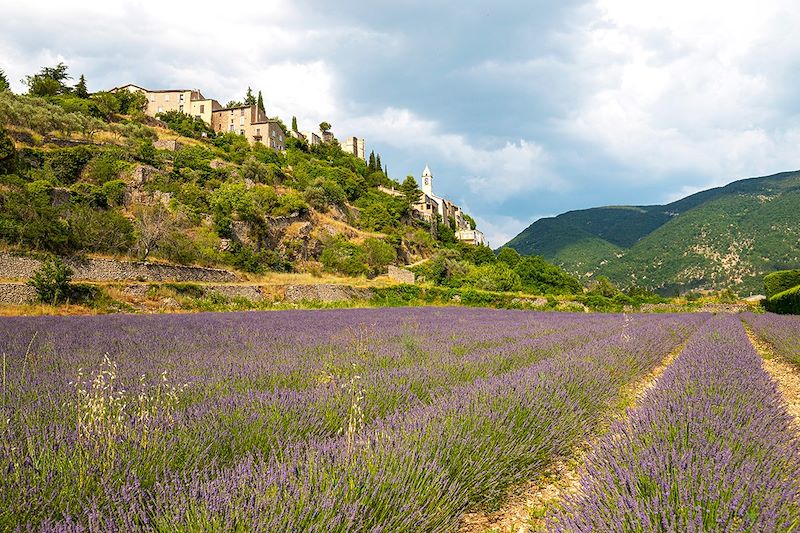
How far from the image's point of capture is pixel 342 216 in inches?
1838

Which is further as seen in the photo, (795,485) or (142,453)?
(142,453)

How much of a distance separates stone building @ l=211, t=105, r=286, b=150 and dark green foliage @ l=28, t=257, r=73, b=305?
146ft

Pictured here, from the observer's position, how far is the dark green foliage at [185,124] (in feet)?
160

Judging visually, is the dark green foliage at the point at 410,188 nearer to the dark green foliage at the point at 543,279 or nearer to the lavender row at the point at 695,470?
the dark green foliage at the point at 543,279

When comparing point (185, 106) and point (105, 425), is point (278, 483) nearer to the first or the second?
point (105, 425)

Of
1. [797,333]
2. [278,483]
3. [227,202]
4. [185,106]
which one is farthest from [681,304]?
[185,106]

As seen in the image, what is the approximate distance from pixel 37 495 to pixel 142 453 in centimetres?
45

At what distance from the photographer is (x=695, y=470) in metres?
1.75

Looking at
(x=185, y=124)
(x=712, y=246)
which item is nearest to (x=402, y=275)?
(x=185, y=124)

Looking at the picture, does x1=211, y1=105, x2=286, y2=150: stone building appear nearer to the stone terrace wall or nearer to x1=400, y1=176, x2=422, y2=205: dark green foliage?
x1=400, y1=176, x2=422, y2=205: dark green foliage

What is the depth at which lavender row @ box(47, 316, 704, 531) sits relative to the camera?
4.82 ft

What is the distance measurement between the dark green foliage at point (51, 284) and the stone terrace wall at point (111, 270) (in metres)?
3.08

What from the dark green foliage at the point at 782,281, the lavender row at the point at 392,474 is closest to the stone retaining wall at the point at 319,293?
the lavender row at the point at 392,474

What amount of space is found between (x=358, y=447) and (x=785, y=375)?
7952 mm
